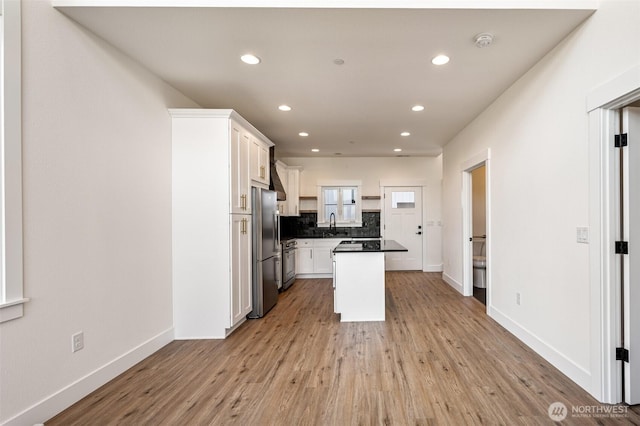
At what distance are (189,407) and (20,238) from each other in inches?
56.8

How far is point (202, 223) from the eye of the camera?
3.08m

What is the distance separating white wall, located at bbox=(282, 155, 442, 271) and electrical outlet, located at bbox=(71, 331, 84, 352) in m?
5.01

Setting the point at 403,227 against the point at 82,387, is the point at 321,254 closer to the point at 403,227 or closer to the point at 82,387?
the point at 403,227

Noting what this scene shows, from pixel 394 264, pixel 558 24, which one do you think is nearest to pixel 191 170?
pixel 558 24

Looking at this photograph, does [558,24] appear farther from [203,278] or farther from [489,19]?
[203,278]

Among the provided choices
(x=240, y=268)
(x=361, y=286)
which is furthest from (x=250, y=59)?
Answer: (x=361, y=286)

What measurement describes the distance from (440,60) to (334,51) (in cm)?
92

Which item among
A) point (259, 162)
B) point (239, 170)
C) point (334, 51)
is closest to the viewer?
point (334, 51)

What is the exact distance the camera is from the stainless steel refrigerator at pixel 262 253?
3.73m

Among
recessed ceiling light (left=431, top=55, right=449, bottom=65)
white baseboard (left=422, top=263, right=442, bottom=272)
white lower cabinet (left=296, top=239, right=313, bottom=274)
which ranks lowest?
white baseboard (left=422, top=263, right=442, bottom=272)

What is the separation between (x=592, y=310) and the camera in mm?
2023

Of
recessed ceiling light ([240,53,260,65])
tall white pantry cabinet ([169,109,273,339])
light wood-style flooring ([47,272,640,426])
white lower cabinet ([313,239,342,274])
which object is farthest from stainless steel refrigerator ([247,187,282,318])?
white lower cabinet ([313,239,342,274])

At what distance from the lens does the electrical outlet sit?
6.61ft

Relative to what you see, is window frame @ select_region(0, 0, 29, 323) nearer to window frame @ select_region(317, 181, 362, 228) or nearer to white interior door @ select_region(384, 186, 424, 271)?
window frame @ select_region(317, 181, 362, 228)
